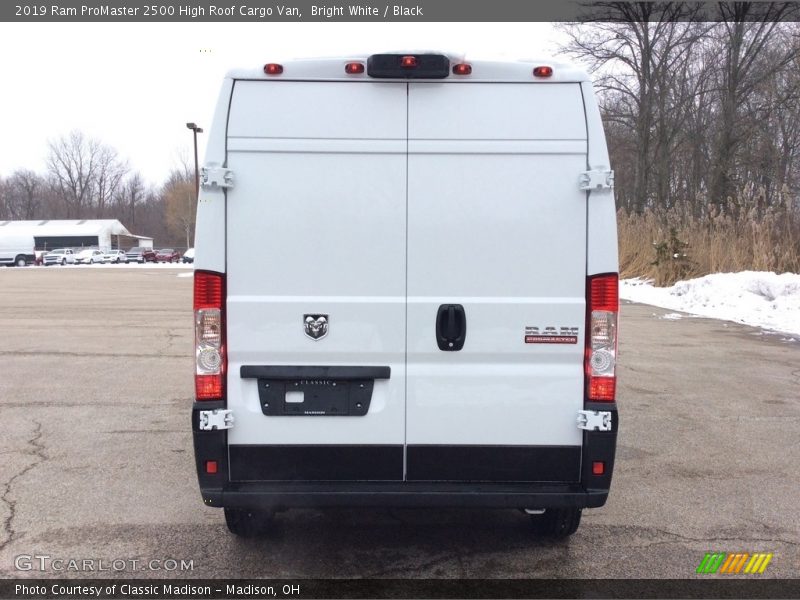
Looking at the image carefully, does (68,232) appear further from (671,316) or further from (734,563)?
(734,563)

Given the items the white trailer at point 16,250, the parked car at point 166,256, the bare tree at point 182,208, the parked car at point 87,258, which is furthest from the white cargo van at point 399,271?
the bare tree at point 182,208

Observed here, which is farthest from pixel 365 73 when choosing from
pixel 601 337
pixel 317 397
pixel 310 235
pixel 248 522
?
pixel 248 522

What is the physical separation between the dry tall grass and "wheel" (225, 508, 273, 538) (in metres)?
16.0

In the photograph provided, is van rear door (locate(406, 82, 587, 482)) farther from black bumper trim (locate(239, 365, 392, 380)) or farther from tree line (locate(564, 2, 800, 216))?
tree line (locate(564, 2, 800, 216))

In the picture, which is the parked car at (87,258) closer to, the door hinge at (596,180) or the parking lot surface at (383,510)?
the parking lot surface at (383,510)

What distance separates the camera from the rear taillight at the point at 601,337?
346cm

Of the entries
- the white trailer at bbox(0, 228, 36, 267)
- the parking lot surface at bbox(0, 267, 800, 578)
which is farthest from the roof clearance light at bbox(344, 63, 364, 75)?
the white trailer at bbox(0, 228, 36, 267)

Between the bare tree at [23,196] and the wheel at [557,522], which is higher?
the bare tree at [23,196]

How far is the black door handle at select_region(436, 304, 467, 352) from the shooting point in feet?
11.4

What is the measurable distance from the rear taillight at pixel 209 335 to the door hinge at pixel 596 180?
1818 mm

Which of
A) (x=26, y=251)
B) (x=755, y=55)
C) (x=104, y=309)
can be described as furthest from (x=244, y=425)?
(x=26, y=251)

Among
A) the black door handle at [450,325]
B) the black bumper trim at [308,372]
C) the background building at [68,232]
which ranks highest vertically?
the background building at [68,232]

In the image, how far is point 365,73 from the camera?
349 centimetres

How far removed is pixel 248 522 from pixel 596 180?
2.73 m
